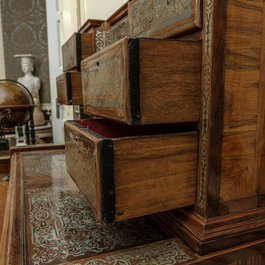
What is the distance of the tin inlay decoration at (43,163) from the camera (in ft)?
6.56

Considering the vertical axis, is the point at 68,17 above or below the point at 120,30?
above

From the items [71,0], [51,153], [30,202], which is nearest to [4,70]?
[71,0]

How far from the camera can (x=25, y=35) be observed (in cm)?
687

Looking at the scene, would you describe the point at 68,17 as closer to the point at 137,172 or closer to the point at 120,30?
the point at 120,30

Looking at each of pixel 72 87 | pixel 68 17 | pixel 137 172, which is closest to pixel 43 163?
pixel 72 87

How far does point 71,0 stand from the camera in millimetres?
3219

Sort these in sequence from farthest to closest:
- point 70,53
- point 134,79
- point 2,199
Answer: point 70,53 → point 2,199 → point 134,79

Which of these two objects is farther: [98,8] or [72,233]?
[98,8]

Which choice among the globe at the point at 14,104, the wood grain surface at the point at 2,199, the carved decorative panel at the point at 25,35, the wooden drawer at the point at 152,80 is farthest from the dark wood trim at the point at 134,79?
the carved decorative panel at the point at 25,35

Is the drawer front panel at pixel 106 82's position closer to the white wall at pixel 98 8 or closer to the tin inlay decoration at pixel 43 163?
the tin inlay decoration at pixel 43 163

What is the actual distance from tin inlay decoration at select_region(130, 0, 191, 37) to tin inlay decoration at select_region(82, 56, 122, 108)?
258 mm

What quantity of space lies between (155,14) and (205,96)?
1.24ft

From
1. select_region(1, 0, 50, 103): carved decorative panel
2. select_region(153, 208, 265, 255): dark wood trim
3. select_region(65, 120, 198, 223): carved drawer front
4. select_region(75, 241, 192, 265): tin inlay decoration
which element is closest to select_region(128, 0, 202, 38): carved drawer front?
select_region(65, 120, 198, 223): carved drawer front

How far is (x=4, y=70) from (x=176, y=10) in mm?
6776
